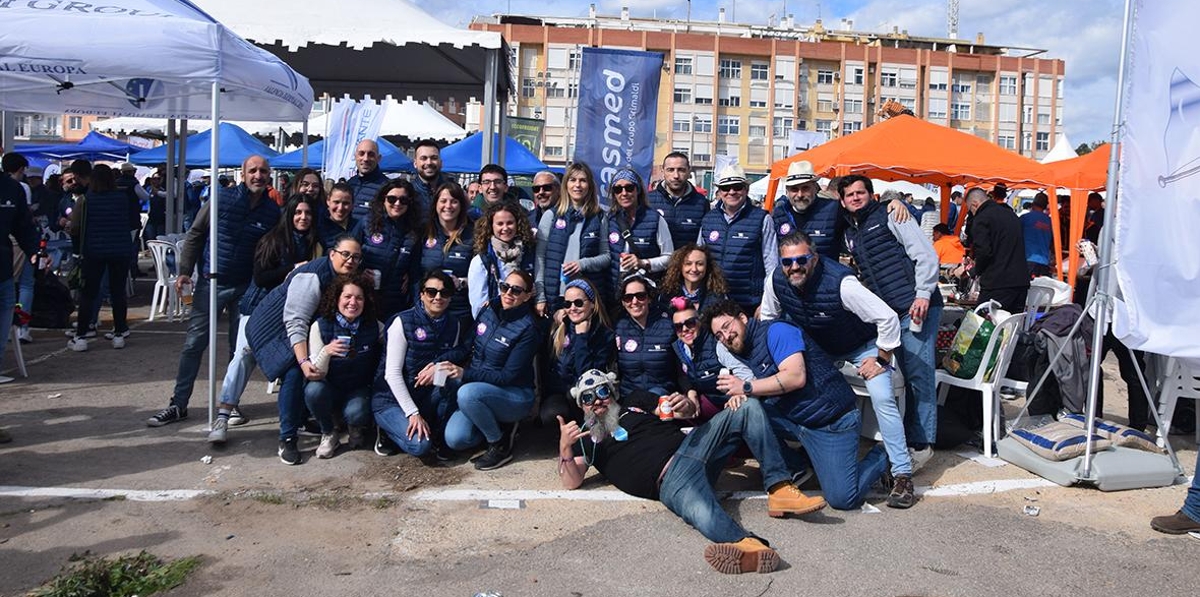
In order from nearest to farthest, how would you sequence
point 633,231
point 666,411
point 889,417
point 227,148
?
point 666,411 < point 889,417 < point 633,231 < point 227,148

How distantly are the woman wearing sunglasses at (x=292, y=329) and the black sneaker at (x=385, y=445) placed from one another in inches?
17.8

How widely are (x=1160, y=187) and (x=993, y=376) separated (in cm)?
152

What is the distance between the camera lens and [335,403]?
17.3 feet

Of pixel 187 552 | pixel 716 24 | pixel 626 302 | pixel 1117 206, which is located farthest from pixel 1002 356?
pixel 716 24

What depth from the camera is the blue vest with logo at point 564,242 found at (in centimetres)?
549

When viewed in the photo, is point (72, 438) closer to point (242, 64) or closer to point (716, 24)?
point (242, 64)

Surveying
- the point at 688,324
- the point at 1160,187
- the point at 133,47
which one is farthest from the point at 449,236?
the point at 1160,187

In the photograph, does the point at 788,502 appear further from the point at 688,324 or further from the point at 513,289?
the point at 513,289

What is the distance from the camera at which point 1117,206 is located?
4586 millimetres

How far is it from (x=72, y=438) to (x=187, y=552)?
7.12 ft

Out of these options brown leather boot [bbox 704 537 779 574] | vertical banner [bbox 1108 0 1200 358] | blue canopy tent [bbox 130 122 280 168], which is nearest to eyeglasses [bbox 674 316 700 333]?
brown leather boot [bbox 704 537 779 574]

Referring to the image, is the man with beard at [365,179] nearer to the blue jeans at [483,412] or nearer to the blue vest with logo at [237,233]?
the blue vest with logo at [237,233]

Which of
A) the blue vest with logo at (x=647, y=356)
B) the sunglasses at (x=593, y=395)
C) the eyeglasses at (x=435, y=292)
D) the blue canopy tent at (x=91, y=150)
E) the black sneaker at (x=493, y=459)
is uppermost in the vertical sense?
the blue canopy tent at (x=91, y=150)

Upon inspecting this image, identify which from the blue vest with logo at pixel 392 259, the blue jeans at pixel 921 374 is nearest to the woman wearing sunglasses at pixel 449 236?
the blue vest with logo at pixel 392 259
